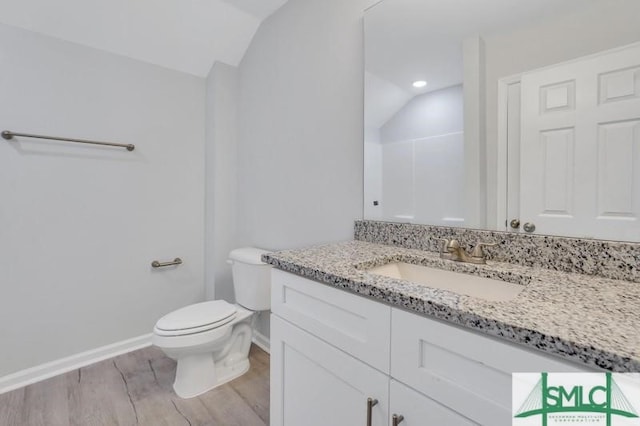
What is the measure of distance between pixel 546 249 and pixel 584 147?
317 mm

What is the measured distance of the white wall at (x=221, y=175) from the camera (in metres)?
2.31

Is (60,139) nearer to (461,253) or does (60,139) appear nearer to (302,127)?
(302,127)

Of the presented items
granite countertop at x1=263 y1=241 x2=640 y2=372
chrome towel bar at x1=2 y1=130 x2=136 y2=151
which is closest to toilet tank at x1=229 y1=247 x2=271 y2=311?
granite countertop at x1=263 y1=241 x2=640 y2=372

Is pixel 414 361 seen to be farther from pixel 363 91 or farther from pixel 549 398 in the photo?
pixel 363 91

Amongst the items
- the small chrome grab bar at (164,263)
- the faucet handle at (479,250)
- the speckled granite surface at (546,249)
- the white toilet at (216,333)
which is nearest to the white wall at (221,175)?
the small chrome grab bar at (164,263)

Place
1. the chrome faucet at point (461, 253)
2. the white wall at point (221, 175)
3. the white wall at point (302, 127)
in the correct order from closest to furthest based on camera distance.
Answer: the chrome faucet at point (461, 253)
the white wall at point (302, 127)
the white wall at point (221, 175)

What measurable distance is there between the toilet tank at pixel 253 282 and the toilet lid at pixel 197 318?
134 millimetres

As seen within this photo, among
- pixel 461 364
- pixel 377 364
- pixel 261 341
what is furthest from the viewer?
pixel 261 341

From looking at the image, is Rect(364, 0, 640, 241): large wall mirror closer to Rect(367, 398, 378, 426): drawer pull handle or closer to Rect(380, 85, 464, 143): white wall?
Rect(380, 85, 464, 143): white wall

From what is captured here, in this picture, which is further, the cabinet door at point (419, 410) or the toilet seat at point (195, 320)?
the toilet seat at point (195, 320)

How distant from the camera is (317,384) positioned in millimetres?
962

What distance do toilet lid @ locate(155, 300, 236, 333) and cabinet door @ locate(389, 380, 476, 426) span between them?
1172 millimetres

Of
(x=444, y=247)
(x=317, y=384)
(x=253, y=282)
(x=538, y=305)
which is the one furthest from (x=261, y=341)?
(x=538, y=305)

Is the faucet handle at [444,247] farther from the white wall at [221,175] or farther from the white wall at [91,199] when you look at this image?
the white wall at [91,199]
